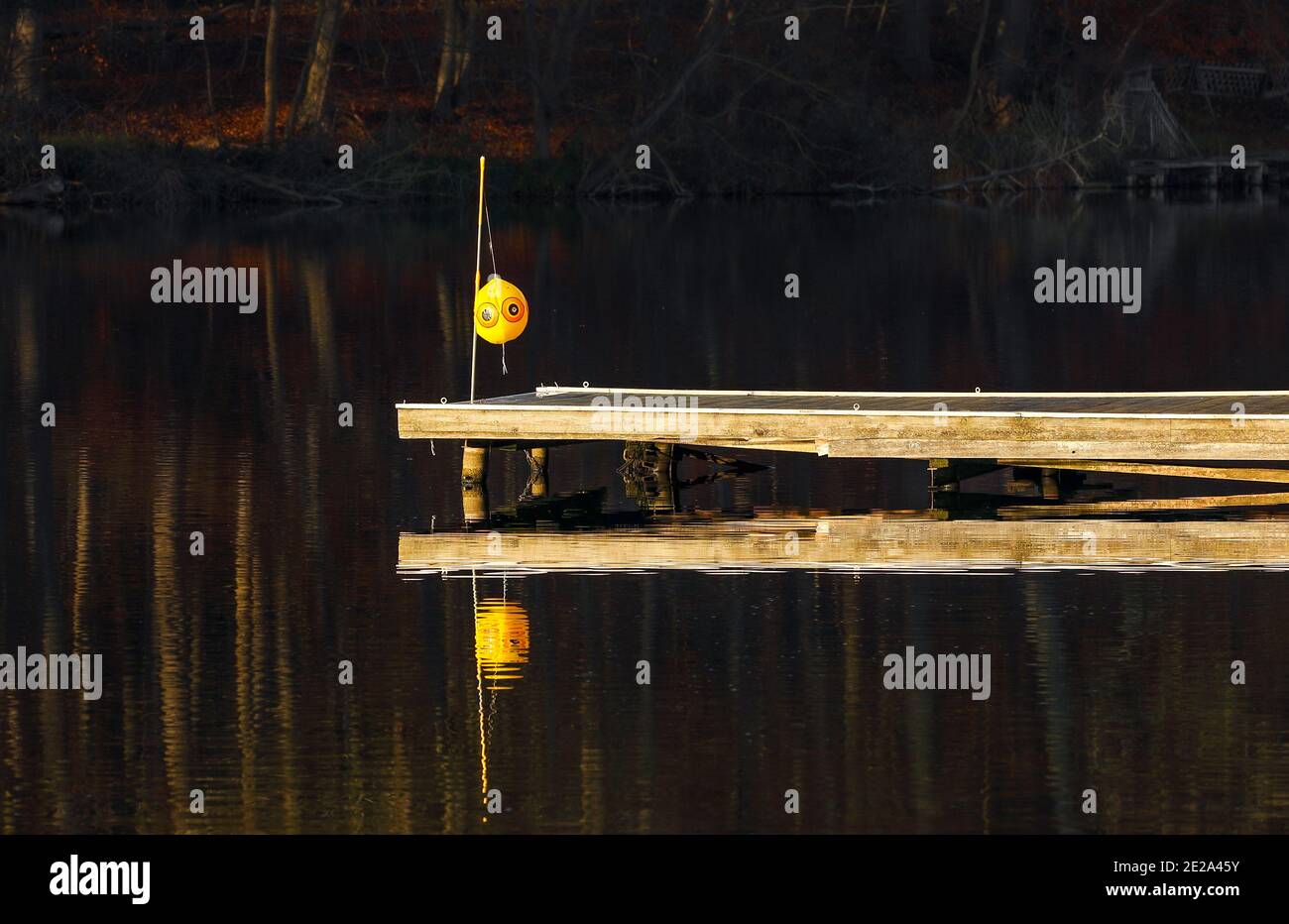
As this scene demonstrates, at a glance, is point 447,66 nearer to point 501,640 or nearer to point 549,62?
point 549,62

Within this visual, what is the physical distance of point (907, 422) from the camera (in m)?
18.8

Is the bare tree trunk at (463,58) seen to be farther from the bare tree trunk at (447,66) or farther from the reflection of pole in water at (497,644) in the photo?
the reflection of pole in water at (497,644)

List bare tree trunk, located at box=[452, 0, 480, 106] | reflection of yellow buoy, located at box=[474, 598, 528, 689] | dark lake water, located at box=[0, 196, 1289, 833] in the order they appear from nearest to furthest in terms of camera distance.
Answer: dark lake water, located at box=[0, 196, 1289, 833] → reflection of yellow buoy, located at box=[474, 598, 528, 689] → bare tree trunk, located at box=[452, 0, 480, 106]

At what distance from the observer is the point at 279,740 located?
12242 mm

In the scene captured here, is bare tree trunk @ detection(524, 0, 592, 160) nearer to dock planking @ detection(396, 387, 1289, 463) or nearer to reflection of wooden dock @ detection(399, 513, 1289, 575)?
dock planking @ detection(396, 387, 1289, 463)

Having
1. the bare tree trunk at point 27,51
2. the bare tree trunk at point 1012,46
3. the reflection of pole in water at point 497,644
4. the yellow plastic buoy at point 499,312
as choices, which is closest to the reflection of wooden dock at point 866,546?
the reflection of pole in water at point 497,644

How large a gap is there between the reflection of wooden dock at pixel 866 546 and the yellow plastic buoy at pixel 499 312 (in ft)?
9.33

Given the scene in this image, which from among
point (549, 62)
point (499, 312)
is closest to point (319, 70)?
point (549, 62)

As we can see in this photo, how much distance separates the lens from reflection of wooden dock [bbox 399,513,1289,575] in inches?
646

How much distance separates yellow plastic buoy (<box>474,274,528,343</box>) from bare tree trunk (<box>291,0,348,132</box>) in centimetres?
4234

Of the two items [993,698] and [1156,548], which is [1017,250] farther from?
[993,698]

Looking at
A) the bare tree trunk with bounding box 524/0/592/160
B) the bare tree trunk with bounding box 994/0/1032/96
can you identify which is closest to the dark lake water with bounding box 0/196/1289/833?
the bare tree trunk with bounding box 524/0/592/160
